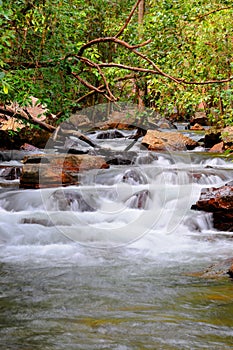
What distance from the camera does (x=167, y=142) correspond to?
13547 mm

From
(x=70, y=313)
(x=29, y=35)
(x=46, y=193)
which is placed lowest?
(x=70, y=313)

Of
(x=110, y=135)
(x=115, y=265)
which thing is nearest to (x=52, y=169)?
(x=115, y=265)

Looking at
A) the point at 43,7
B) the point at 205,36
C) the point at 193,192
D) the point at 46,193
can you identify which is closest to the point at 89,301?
the point at 43,7

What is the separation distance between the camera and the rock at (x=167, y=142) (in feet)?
43.8

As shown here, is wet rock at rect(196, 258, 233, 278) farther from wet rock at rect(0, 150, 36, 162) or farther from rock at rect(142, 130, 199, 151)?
rock at rect(142, 130, 199, 151)

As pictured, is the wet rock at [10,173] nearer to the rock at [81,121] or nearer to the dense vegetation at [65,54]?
the dense vegetation at [65,54]

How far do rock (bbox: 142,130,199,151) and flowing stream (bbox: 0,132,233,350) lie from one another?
3429 millimetres

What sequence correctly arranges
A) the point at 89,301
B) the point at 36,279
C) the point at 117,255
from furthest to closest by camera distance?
A: the point at 117,255 < the point at 36,279 < the point at 89,301

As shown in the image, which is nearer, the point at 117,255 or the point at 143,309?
the point at 143,309

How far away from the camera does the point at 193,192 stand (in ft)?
27.9

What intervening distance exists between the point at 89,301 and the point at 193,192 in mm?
5283

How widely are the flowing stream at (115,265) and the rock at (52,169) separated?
229mm

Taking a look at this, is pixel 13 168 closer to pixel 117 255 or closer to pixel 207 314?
pixel 117 255

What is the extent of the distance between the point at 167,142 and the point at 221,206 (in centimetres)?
714
